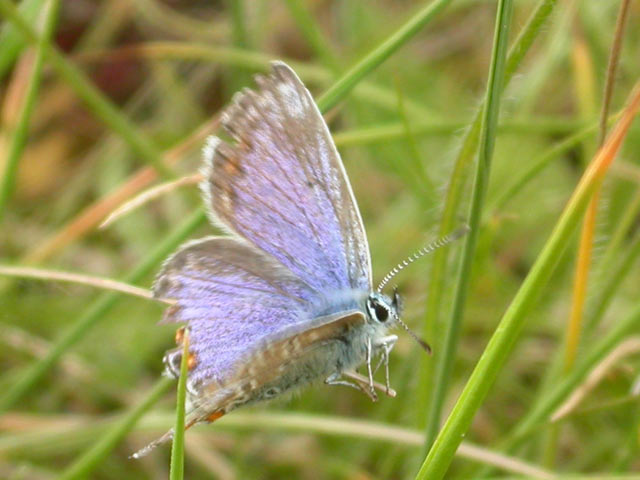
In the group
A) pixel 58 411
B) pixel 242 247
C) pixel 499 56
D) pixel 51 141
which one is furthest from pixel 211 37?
pixel 499 56

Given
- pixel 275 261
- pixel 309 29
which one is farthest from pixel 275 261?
pixel 309 29

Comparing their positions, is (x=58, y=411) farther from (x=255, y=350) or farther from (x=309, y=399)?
(x=255, y=350)

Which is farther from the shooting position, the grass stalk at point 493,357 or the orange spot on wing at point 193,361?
the orange spot on wing at point 193,361

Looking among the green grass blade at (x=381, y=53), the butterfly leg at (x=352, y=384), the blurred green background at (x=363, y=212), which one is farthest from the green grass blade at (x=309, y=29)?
the butterfly leg at (x=352, y=384)

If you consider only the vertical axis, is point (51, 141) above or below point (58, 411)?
above

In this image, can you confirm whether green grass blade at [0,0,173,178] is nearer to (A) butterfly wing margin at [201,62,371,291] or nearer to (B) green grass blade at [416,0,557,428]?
(A) butterfly wing margin at [201,62,371,291]

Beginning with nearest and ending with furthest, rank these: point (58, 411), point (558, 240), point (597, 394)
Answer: point (558, 240) < point (597, 394) < point (58, 411)

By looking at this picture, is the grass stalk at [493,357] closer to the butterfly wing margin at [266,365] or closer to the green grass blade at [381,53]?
the butterfly wing margin at [266,365]
